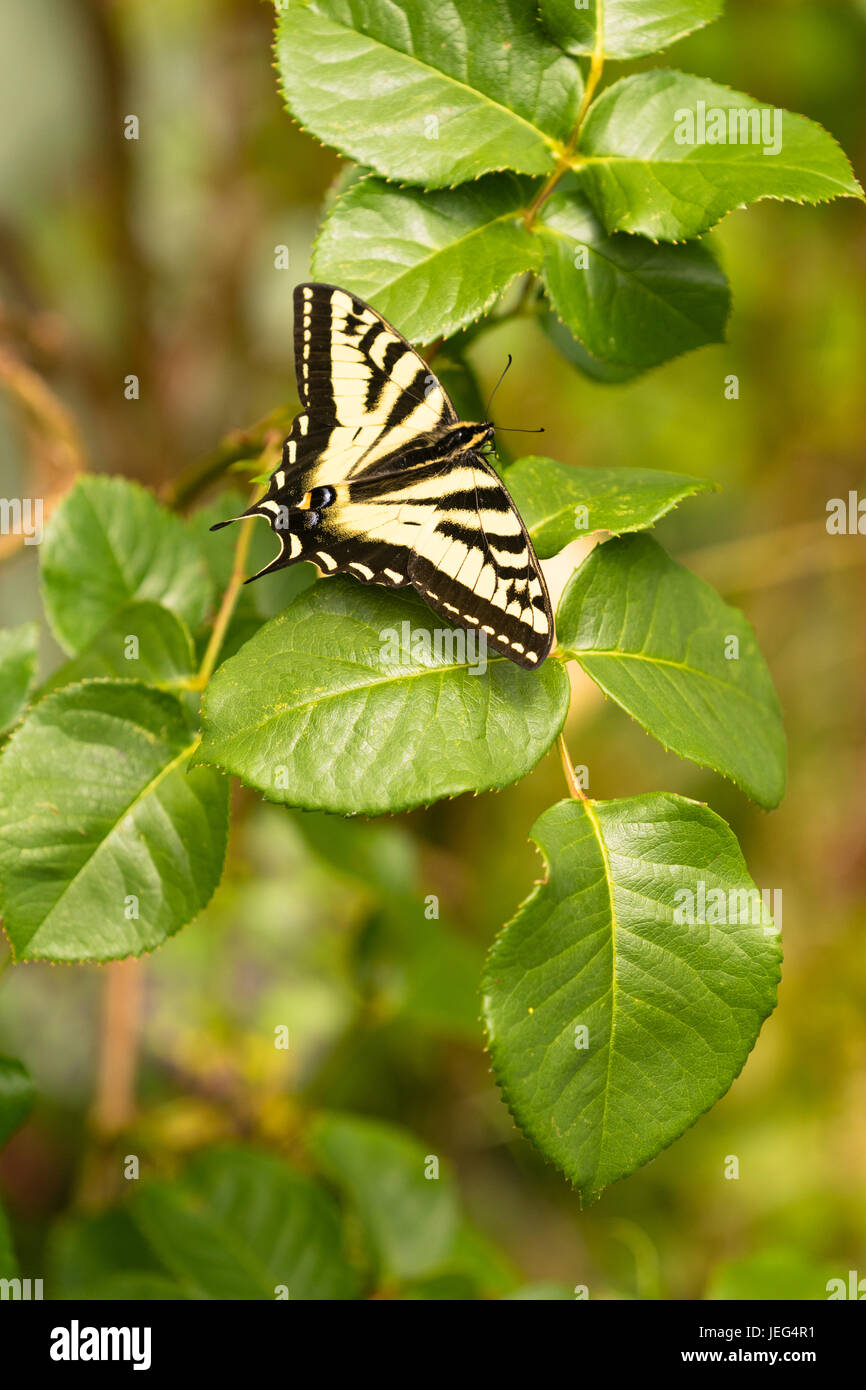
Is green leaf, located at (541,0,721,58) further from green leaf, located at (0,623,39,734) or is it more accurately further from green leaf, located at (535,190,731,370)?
green leaf, located at (0,623,39,734)

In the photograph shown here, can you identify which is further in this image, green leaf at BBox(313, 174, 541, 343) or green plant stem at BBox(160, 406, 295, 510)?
green plant stem at BBox(160, 406, 295, 510)

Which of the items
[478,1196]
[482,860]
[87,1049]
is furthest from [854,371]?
[87,1049]

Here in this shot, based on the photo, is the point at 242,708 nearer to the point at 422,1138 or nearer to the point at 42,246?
the point at 422,1138

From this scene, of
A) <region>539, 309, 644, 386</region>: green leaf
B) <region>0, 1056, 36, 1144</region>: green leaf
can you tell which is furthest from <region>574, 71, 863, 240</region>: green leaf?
<region>0, 1056, 36, 1144</region>: green leaf

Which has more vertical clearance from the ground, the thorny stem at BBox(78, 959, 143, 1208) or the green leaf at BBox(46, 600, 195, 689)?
the green leaf at BBox(46, 600, 195, 689)

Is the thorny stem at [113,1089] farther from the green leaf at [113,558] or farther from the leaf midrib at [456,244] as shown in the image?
the leaf midrib at [456,244]
